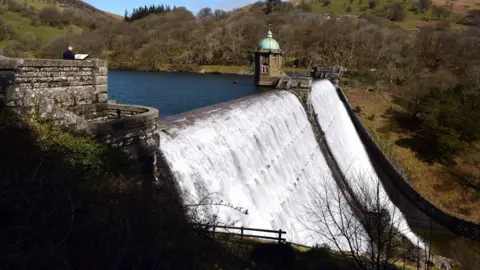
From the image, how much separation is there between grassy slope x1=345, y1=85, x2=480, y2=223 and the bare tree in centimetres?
472

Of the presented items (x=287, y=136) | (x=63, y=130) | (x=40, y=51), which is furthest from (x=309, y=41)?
(x=63, y=130)

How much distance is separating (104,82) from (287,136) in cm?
1230

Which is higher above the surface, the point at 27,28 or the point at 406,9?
the point at 406,9

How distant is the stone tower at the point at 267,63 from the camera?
54312 mm

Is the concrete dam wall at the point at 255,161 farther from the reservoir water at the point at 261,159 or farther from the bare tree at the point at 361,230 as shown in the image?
the bare tree at the point at 361,230

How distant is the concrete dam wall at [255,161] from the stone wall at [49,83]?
2689 millimetres

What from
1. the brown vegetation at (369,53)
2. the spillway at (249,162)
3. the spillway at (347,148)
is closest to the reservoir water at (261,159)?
the spillway at (249,162)

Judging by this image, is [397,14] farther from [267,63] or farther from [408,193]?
[408,193]

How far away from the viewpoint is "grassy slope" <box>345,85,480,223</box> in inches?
1032

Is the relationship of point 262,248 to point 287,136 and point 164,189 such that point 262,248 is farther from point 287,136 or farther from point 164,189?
point 287,136

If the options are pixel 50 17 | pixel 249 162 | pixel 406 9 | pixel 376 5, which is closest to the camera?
pixel 249 162

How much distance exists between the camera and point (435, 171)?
30.0m

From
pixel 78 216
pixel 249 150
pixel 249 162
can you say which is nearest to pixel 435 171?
pixel 249 150

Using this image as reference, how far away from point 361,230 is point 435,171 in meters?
20.7
